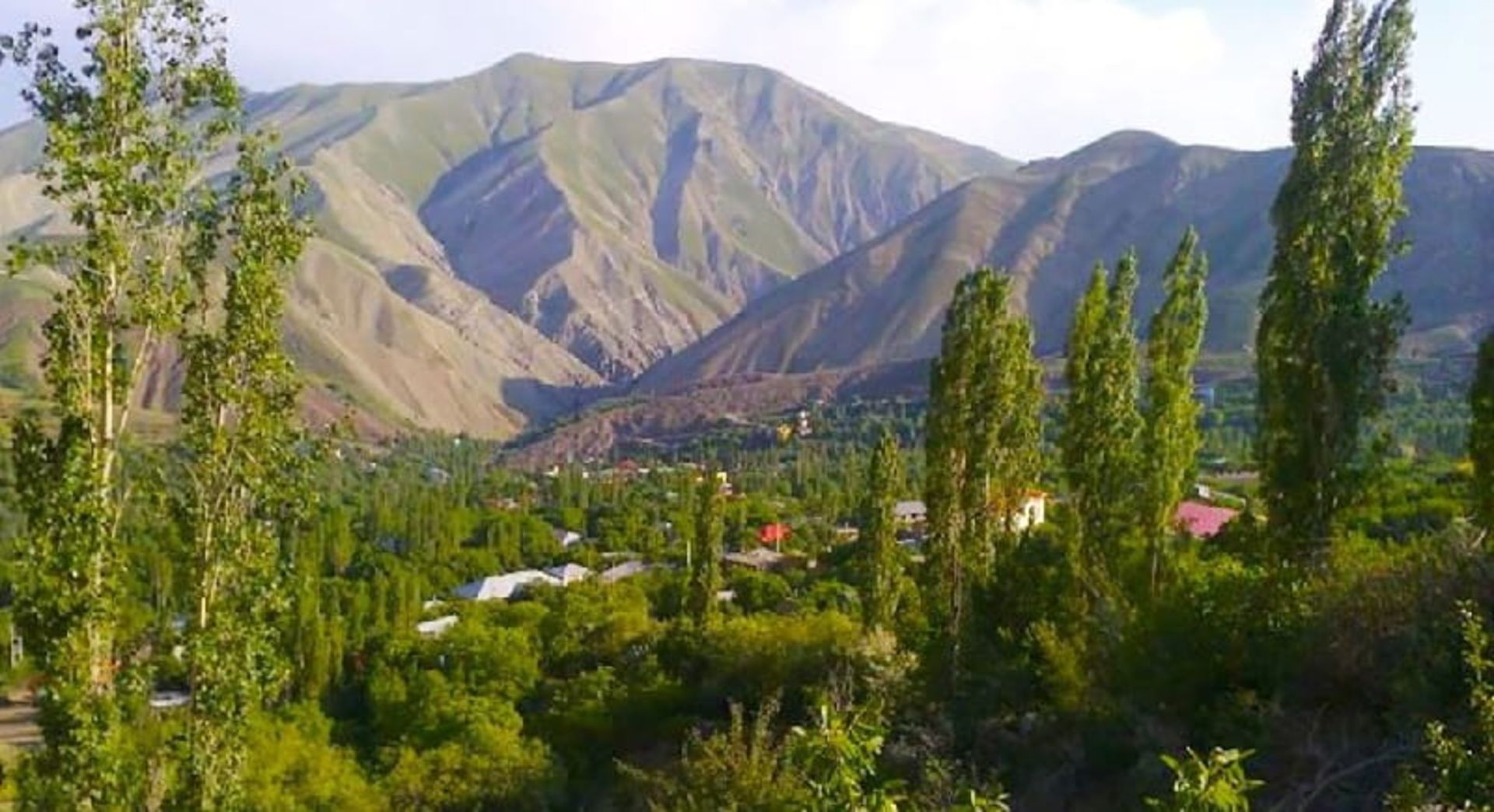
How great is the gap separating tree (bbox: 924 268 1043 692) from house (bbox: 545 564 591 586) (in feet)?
157

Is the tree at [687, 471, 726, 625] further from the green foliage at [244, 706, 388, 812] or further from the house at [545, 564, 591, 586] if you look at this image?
the house at [545, 564, 591, 586]

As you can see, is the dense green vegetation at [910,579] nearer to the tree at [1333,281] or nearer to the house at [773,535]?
the tree at [1333,281]

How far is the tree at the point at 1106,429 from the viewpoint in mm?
25781

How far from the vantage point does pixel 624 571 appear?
7875 centimetres

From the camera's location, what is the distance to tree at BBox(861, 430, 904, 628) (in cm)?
3316

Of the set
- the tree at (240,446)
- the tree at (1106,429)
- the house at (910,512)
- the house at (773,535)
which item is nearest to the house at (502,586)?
the house at (773,535)

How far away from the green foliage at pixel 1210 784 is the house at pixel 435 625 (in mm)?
54829

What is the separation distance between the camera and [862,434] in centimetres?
17450

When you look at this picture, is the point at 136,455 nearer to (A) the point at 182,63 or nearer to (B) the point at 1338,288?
(A) the point at 182,63

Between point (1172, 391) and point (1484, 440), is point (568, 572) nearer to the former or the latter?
point (1172, 391)

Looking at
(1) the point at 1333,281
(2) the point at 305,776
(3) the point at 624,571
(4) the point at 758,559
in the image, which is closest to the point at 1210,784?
(1) the point at 1333,281

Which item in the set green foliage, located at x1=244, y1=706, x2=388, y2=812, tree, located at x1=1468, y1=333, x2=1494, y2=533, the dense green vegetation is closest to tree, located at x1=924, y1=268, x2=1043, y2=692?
the dense green vegetation

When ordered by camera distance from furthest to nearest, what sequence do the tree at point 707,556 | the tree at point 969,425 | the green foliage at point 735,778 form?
the tree at point 707,556 < the tree at point 969,425 < the green foliage at point 735,778

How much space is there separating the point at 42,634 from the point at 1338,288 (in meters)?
17.0
